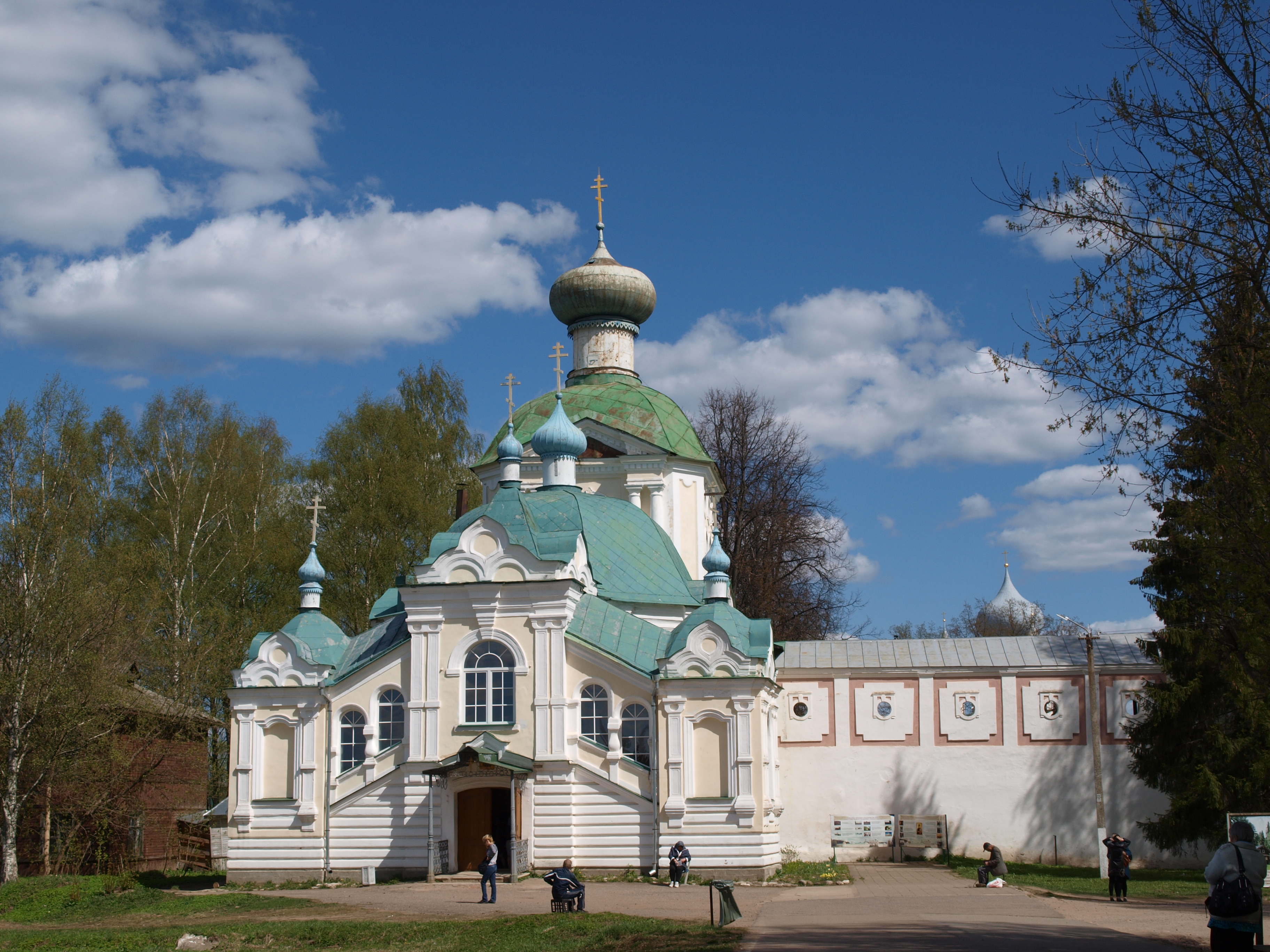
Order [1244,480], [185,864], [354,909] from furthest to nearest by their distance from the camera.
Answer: [185,864], [354,909], [1244,480]

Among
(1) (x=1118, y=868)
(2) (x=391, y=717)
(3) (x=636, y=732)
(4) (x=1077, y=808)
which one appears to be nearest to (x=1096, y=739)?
(4) (x=1077, y=808)

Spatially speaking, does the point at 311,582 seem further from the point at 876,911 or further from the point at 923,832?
the point at 876,911

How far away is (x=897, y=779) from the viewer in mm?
23969

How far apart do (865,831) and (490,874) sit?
9.79 m

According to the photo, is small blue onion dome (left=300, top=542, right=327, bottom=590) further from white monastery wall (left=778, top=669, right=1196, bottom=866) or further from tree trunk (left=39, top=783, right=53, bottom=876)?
white monastery wall (left=778, top=669, right=1196, bottom=866)

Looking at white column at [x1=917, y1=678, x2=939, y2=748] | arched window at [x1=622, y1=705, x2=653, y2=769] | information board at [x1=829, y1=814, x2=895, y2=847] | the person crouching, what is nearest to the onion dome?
arched window at [x1=622, y1=705, x2=653, y2=769]

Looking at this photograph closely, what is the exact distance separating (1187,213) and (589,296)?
2179 cm

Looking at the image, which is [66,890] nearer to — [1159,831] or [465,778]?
[465,778]

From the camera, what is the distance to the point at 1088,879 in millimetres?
20375

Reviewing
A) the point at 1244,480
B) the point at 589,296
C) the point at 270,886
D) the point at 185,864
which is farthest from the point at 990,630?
the point at 1244,480

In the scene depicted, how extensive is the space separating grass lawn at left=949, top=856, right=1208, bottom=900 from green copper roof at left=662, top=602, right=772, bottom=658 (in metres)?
4.98

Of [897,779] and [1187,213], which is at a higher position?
[1187,213]

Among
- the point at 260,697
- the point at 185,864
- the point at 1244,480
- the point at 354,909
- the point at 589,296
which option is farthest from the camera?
the point at 589,296

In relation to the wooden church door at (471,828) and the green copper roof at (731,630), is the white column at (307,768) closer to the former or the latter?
the wooden church door at (471,828)
